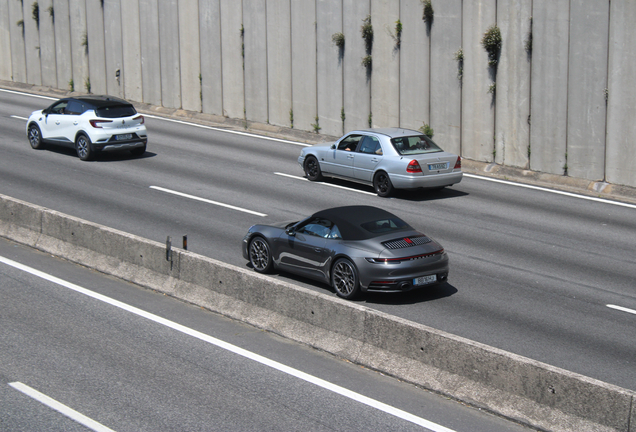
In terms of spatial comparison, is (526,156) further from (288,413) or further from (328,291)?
(288,413)

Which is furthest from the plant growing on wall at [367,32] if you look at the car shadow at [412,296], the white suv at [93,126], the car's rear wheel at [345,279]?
the car's rear wheel at [345,279]

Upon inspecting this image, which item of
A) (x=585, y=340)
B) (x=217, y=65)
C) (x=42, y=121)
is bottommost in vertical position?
(x=585, y=340)

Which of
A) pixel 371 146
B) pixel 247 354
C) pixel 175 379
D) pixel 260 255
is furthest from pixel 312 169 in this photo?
pixel 175 379

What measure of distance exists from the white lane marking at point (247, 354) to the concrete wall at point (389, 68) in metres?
14.1

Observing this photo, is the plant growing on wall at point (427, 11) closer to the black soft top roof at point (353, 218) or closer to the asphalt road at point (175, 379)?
the black soft top roof at point (353, 218)

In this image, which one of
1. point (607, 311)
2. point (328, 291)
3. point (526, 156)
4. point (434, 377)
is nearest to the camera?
point (434, 377)

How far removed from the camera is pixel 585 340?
9695mm

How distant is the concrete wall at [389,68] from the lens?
19.9 meters

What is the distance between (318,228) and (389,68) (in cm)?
1422

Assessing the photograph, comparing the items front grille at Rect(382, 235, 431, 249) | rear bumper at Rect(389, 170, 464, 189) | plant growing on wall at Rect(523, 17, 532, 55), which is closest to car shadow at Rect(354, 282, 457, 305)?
front grille at Rect(382, 235, 431, 249)

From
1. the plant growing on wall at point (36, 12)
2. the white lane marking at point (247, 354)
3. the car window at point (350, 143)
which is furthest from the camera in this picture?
the plant growing on wall at point (36, 12)

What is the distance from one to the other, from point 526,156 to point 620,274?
9563 millimetres

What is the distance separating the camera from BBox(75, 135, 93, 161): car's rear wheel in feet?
70.4

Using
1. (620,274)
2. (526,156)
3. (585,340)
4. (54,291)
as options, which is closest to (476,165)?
(526,156)
